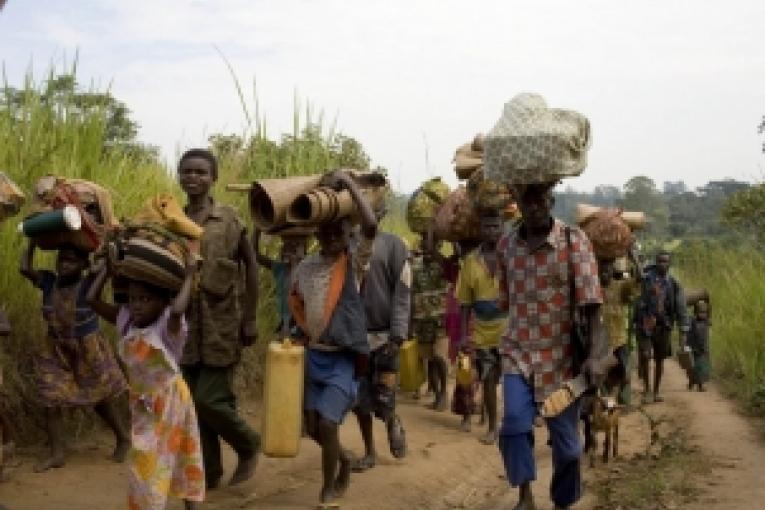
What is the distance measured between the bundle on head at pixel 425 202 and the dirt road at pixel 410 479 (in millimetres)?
2217

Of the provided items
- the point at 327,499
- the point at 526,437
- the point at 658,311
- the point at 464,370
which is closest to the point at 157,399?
the point at 327,499

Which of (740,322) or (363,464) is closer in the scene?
(363,464)

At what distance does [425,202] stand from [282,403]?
18.6 feet

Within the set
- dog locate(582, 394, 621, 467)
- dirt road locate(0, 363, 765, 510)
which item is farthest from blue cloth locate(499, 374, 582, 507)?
dog locate(582, 394, 621, 467)

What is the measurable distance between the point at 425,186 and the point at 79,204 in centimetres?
494

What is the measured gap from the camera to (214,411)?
6441 millimetres

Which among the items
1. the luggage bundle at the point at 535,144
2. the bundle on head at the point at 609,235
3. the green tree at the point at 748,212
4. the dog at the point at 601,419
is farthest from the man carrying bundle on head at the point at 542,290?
the green tree at the point at 748,212

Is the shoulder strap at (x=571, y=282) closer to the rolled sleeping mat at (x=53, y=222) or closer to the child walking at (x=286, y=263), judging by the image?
the child walking at (x=286, y=263)

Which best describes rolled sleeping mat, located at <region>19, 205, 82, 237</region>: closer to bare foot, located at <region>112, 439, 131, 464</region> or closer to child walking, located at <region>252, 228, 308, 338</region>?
child walking, located at <region>252, 228, 308, 338</region>

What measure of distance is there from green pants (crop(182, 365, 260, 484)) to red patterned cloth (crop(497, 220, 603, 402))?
65.1 inches

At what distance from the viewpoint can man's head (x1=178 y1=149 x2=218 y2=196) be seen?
6.43 metres

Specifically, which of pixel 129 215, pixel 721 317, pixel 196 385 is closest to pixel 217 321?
pixel 196 385

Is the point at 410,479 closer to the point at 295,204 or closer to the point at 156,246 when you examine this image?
the point at 295,204

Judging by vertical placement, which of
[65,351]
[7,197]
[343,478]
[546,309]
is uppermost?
[7,197]
